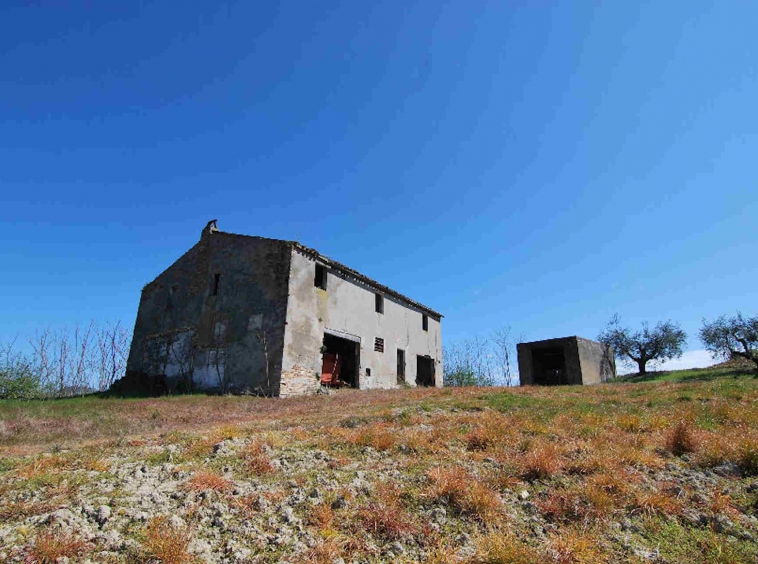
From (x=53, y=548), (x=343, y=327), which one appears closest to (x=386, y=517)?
(x=53, y=548)

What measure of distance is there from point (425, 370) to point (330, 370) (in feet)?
31.9

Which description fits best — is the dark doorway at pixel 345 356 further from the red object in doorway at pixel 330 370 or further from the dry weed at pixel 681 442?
the dry weed at pixel 681 442

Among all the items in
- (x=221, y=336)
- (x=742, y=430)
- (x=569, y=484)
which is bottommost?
(x=569, y=484)

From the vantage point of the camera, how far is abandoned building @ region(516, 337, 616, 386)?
2292cm

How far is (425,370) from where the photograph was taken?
27328 millimetres

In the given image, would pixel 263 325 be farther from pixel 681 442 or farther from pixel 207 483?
pixel 681 442

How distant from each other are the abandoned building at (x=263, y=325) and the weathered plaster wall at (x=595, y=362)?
960 centimetres

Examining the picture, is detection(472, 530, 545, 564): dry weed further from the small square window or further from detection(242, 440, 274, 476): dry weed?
the small square window

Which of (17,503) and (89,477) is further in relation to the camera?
(89,477)

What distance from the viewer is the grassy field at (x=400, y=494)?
351 centimetres

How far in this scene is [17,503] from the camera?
4.18 m

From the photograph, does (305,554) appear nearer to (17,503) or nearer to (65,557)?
(65,557)

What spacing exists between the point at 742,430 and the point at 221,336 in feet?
58.5

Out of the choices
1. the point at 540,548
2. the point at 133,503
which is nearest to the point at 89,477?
the point at 133,503
